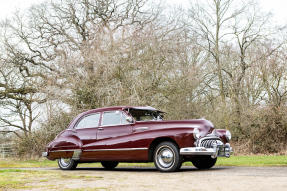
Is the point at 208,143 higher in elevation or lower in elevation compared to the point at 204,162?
higher

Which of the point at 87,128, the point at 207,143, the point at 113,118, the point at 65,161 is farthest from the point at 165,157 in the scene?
the point at 65,161

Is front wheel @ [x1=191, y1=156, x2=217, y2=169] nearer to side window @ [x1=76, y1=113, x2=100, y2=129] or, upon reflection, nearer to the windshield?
the windshield

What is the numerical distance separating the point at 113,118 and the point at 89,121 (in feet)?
3.25

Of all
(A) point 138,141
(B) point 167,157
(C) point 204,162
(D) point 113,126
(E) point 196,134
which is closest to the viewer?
(E) point 196,134

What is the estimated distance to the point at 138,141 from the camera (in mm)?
11062

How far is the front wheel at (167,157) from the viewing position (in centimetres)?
1030

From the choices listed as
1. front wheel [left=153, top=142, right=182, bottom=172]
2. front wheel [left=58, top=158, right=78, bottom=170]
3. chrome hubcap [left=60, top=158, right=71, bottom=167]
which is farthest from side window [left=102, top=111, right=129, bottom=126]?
chrome hubcap [left=60, top=158, right=71, bottom=167]

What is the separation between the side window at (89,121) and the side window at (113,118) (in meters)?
0.30

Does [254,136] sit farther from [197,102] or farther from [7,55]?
[7,55]

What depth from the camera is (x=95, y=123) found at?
1240 cm

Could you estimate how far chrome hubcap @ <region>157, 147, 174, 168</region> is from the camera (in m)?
10.5

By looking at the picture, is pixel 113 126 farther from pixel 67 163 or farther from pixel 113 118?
pixel 67 163

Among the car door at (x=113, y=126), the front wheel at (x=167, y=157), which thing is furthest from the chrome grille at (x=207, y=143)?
the car door at (x=113, y=126)

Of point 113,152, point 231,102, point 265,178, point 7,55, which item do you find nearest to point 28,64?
point 7,55
